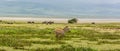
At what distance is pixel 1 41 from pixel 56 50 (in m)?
6.08

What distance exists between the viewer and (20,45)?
2712 cm

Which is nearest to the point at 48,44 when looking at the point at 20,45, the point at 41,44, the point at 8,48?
the point at 41,44

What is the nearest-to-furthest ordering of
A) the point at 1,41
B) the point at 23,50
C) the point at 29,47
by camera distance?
the point at 23,50 < the point at 29,47 < the point at 1,41

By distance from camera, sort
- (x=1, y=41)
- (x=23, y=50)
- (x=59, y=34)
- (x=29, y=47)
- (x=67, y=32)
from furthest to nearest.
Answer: (x=67, y=32)
(x=59, y=34)
(x=1, y=41)
(x=29, y=47)
(x=23, y=50)

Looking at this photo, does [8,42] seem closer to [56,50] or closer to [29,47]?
[29,47]

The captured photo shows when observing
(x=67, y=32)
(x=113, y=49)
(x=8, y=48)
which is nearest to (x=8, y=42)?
(x=8, y=48)

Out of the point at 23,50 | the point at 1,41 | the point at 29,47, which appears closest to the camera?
the point at 23,50

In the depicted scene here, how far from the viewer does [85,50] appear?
22.7m

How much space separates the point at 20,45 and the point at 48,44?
2.46m

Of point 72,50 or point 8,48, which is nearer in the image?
point 72,50

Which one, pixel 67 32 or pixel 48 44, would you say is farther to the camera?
pixel 67 32

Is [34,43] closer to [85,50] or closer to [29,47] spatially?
[29,47]

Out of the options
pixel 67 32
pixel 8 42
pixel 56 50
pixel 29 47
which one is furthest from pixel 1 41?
pixel 67 32

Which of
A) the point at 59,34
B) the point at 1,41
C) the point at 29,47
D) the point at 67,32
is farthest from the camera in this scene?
the point at 67,32
